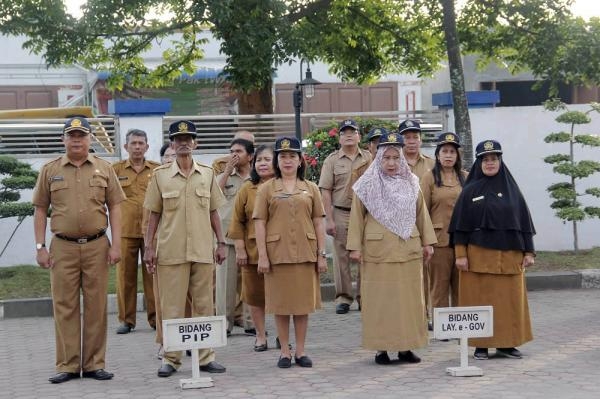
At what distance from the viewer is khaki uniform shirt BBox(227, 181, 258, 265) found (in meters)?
10.7

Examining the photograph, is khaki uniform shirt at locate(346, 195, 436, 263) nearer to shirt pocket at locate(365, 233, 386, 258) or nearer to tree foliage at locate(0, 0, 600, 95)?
shirt pocket at locate(365, 233, 386, 258)

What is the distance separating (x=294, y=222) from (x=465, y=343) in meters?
1.79

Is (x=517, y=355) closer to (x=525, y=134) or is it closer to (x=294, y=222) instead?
(x=294, y=222)

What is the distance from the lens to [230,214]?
38.5 ft

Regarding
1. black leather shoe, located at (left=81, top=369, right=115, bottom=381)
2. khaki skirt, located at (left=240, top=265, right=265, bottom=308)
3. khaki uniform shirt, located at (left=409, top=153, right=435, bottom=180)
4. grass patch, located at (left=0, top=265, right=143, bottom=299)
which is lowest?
black leather shoe, located at (left=81, top=369, right=115, bottom=381)

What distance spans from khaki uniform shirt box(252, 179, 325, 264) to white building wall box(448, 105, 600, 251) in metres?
7.95

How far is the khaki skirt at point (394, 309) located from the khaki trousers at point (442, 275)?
1183mm

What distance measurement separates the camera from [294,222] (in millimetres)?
9930

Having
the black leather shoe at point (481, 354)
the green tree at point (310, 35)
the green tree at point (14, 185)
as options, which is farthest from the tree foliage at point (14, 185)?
the black leather shoe at point (481, 354)

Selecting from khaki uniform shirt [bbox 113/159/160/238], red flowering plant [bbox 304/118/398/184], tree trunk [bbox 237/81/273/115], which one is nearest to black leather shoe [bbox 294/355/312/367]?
khaki uniform shirt [bbox 113/159/160/238]

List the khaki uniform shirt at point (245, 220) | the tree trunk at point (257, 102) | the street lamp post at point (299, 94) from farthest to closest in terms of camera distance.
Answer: the tree trunk at point (257, 102) → the street lamp post at point (299, 94) → the khaki uniform shirt at point (245, 220)

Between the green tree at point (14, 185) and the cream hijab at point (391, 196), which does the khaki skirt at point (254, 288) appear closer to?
the cream hijab at point (391, 196)

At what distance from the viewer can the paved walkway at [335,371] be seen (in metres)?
8.73

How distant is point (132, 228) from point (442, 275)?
331 cm
